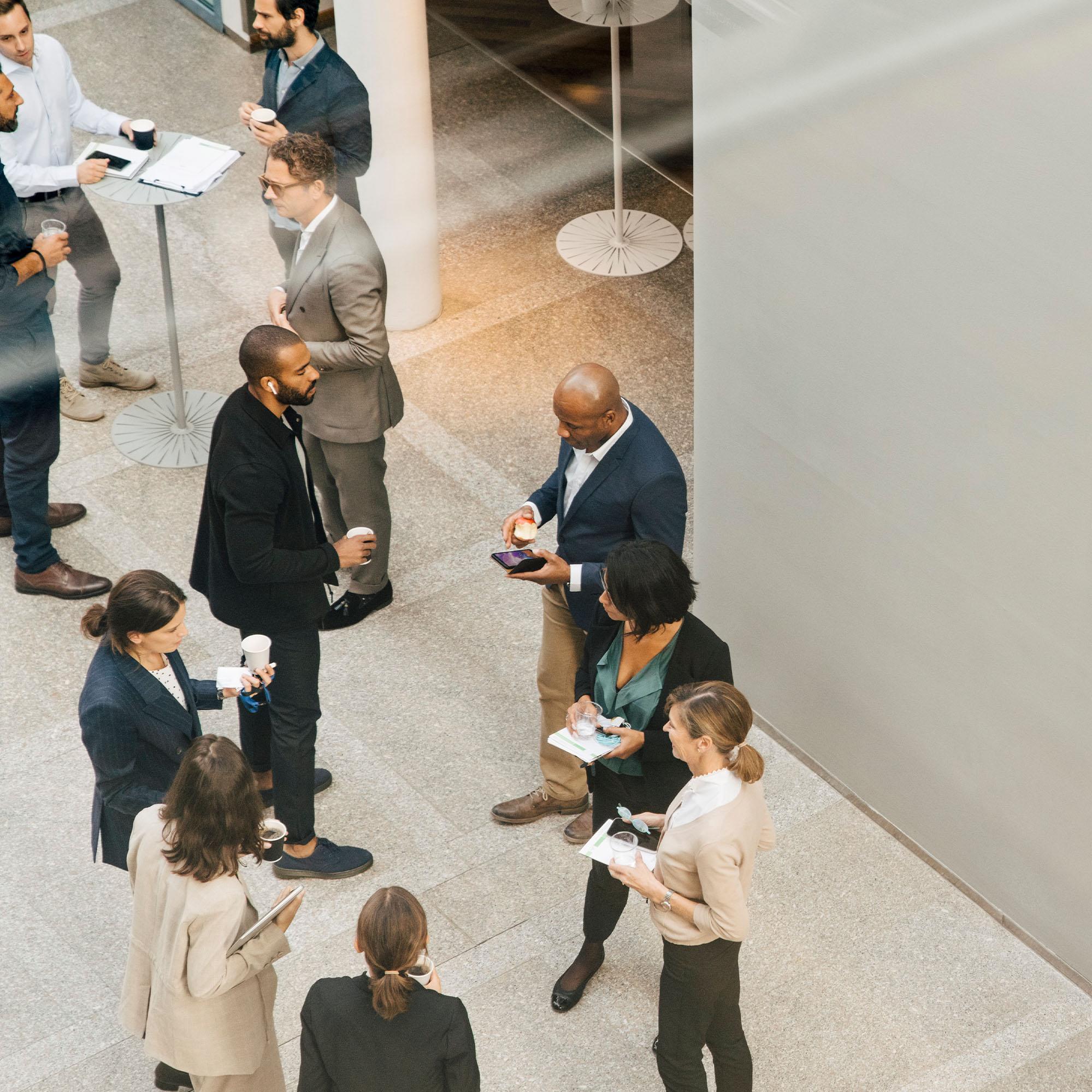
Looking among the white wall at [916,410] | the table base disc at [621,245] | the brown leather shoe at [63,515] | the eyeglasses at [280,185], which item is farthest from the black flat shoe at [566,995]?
the table base disc at [621,245]

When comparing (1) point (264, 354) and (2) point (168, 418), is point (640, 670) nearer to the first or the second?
(1) point (264, 354)

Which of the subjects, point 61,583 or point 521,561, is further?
point 61,583

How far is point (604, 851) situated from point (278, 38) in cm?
434

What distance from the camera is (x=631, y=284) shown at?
8812mm

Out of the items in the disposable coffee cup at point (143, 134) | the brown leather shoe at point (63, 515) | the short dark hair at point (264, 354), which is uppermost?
the short dark hair at point (264, 354)

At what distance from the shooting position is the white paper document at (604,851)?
4.11 m

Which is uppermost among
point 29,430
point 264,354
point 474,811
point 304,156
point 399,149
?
point 304,156

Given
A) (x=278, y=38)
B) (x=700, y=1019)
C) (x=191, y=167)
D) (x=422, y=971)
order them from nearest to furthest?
(x=422, y=971)
(x=700, y=1019)
(x=191, y=167)
(x=278, y=38)

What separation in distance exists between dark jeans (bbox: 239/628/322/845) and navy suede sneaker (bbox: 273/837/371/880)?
0.08 m

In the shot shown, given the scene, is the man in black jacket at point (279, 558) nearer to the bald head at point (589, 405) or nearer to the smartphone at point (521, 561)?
the smartphone at point (521, 561)

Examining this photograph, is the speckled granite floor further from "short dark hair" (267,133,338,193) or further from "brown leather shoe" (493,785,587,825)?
"short dark hair" (267,133,338,193)

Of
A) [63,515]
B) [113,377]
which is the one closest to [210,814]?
[63,515]

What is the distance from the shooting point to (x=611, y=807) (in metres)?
4.77

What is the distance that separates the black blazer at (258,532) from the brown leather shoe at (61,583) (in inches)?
67.5
